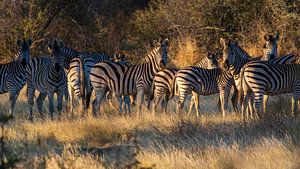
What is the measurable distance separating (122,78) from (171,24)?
542 inches

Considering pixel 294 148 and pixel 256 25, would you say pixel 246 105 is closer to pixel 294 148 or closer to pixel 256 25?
pixel 294 148

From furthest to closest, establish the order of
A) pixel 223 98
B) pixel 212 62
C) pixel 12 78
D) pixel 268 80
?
pixel 212 62
pixel 12 78
pixel 223 98
pixel 268 80

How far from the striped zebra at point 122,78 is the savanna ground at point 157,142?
106 centimetres

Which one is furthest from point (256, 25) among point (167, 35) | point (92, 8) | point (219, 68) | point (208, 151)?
point (208, 151)

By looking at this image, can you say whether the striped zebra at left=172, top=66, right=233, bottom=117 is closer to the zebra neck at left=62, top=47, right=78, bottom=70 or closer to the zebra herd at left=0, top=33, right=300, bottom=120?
the zebra herd at left=0, top=33, right=300, bottom=120

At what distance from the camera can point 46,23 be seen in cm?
2894

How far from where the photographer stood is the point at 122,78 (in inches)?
623

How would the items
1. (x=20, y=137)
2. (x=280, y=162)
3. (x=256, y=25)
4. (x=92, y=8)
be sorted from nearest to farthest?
(x=280, y=162) → (x=20, y=137) → (x=256, y=25) → (x=92, y=8)

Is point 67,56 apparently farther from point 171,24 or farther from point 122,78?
point 171,24

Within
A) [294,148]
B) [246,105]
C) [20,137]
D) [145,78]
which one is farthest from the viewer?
[145,78]

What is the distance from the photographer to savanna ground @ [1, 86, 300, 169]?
9.08 metres

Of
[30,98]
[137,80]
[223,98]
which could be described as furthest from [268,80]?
[30,98]

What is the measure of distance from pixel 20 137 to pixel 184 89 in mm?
4276

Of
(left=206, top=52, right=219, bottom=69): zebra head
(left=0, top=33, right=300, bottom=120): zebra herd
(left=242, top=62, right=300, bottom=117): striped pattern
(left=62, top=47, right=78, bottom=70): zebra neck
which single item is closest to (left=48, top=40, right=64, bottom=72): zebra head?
(left=0, top=33, right=300, bottom=120): zebra herd
